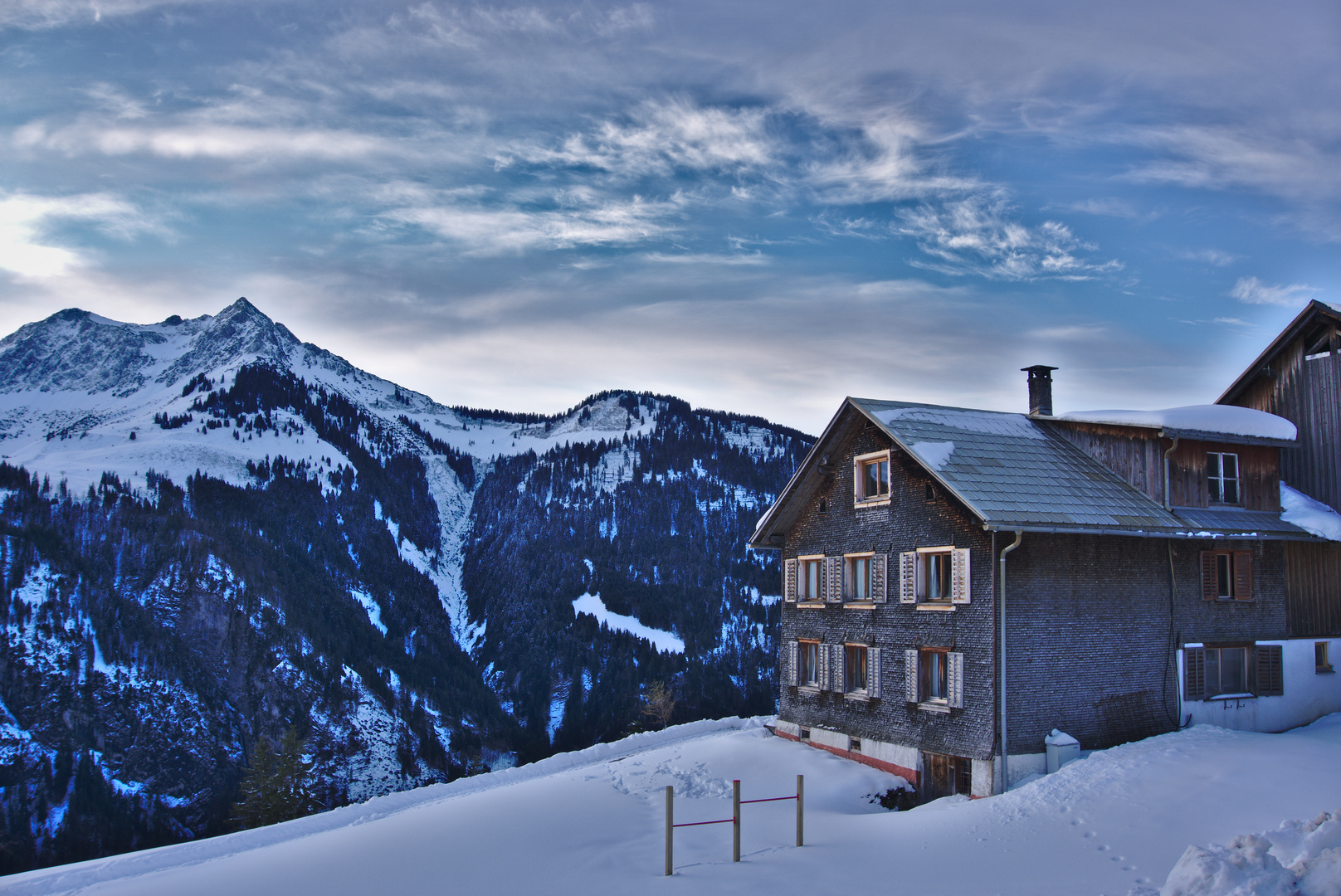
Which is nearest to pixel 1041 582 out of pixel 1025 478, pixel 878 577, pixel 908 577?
pixel 1025 478

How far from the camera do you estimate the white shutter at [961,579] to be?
76.4ft

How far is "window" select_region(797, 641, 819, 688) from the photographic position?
30.3 meters

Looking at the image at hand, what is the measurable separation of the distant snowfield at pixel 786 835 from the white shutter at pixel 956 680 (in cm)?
237

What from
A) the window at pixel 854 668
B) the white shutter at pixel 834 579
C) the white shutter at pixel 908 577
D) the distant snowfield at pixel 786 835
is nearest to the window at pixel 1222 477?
the distant snowfield at pixel 786 835

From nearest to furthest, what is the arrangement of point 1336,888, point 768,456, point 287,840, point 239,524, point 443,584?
point 1336,888, point 287,840, point 239,524, point 443,584, point 768,456

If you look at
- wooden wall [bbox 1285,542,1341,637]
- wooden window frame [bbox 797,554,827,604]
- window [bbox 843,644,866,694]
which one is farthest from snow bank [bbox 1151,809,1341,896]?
wooden window frame [bbox 797,554,827,604]

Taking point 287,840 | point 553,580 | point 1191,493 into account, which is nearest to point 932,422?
point 1191,493

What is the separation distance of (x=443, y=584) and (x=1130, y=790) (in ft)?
556

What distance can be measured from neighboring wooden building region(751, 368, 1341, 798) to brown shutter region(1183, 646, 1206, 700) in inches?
2.2

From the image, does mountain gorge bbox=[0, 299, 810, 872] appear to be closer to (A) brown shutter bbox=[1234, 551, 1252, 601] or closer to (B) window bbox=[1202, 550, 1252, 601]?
(B) window bbox=[1202, 550, 1252, 601]

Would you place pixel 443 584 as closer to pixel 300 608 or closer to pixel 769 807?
pixel 300 608

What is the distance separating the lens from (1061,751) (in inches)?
869

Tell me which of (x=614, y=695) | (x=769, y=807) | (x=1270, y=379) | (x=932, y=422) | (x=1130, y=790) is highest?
(x=1270, y=379)

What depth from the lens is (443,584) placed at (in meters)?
179
